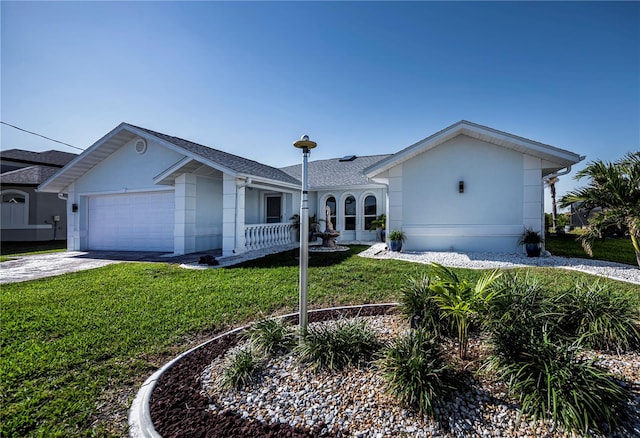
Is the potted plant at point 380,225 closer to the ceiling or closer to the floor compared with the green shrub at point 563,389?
closer to the ceiling

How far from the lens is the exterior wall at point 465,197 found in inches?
406

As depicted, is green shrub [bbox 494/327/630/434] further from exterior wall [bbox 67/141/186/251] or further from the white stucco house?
exterior wall [bbox 67/141/186/251]

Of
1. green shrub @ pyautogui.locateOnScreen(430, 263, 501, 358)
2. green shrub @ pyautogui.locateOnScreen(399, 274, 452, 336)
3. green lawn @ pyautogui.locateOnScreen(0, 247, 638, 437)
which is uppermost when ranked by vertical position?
green shrub @ pyautogui.locateOnScreen(430, 263, 501, 358)

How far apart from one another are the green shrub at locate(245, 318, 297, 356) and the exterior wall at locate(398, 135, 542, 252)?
8912mm

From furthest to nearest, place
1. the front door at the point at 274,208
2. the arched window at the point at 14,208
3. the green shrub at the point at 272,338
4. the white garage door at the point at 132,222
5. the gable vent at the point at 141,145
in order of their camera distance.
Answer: the arched window at the point at 14,208 < the front door at the point at 274,208 < the gable vent at the point at 141,145 < the white garage door at the point at 132,222 < the green shrub at the point at 272,338

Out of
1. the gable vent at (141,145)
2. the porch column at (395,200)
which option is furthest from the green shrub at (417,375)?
the gable vent at (141,145)

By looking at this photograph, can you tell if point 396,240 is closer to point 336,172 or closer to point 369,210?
point 369,210

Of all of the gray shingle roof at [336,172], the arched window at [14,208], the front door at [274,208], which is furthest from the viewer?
the arched window at [14,208]

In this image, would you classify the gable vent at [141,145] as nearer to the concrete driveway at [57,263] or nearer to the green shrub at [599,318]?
the concrete driveway at [57,263]

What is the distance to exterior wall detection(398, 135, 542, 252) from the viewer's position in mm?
10305

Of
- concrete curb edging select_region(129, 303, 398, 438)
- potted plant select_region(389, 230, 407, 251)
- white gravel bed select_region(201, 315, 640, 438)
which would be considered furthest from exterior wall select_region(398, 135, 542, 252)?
concrete curb edging select_region(129, 303, 398, 438)

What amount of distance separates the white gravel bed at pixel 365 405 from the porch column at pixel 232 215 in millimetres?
8173

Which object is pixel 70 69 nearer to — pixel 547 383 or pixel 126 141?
pixel 126 141

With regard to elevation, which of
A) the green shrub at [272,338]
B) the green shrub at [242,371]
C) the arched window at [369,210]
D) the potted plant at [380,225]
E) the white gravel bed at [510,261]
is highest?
the arched window at [369,210]
